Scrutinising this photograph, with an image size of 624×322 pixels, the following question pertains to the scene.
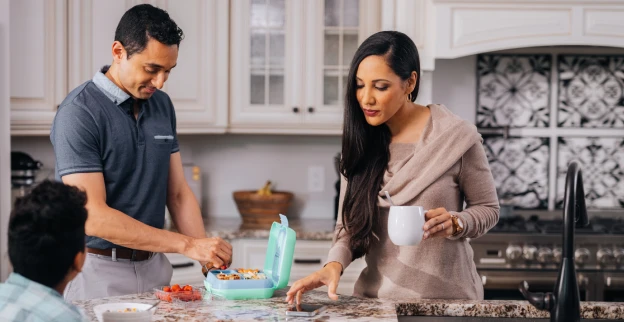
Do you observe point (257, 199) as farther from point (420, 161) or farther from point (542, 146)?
point (420, 161)

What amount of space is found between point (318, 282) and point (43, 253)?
30.0 inches

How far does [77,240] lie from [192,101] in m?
2.51

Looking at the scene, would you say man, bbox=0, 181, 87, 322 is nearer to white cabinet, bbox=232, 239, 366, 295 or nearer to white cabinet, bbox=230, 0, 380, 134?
white cabinet, bbox=232, 239, 366, 295

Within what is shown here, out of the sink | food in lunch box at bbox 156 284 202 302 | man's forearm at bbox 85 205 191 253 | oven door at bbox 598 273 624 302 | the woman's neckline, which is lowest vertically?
Answer: oven door at bbox 598 273 624 302

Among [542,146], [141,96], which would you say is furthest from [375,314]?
[542,146]

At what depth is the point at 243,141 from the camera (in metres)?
4.50

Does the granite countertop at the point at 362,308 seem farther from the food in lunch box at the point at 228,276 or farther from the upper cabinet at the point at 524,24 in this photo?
the upper cabinet at the point at 524,24

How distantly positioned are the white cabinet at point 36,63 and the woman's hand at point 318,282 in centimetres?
219

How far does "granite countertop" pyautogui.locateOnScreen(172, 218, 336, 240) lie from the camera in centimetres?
390

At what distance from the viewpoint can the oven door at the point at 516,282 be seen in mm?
3633

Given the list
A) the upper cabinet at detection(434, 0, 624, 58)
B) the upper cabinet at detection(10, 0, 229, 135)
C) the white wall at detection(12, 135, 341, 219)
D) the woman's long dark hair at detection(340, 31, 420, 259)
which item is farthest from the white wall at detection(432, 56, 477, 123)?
the woman's long dark hair at detection(340, 31, 420, 259)

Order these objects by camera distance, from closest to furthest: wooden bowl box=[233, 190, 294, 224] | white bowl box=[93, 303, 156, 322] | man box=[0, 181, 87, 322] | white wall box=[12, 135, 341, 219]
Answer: man box=[0, 181, 87, 322] < white bowl box=[93, 303, 156, 322] < wooden bowl box=[233, 190, 294, 224] < white wall box=[12, 135, 341, 219]

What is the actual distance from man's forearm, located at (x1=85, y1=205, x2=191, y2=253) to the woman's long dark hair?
48 cm

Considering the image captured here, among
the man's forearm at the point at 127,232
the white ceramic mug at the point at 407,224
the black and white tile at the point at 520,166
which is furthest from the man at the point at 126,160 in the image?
the black and white tile at the point at 520,166
